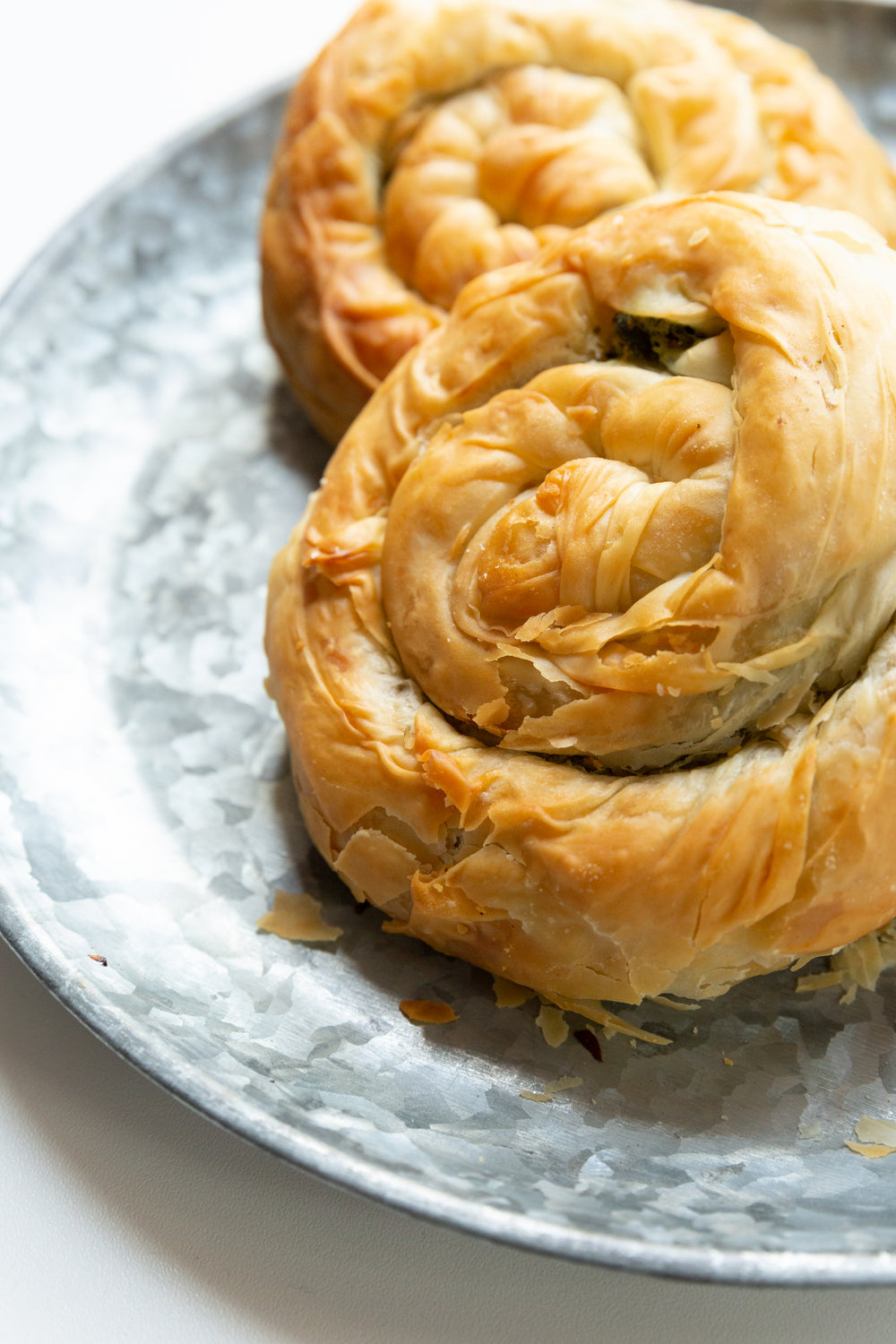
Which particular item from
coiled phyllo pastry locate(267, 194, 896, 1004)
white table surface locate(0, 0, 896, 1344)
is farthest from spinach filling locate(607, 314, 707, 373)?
white table surface locate(0, 0, 896, 1344)

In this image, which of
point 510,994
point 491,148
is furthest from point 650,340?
point 510,994

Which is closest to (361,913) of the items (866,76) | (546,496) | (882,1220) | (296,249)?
(546,496)

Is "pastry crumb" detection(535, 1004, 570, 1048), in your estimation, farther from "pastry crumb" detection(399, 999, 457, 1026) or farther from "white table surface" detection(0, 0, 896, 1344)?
"white table surface" detection(0, 0, 896, 1344)

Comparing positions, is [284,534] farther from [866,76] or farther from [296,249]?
[866,76]

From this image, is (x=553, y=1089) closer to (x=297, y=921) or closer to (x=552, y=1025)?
(x=552, y=1025)

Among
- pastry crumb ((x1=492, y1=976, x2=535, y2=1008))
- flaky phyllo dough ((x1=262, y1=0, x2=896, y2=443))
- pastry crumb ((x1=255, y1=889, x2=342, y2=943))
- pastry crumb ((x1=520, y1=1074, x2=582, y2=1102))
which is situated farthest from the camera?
flaky phyllo dough ((x1=262, y1=0, x2=896, y2=443))

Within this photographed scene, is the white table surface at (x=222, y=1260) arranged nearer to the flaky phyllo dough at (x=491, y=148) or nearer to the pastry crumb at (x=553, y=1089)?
the pastry crumb at (x=553, y=1089)
